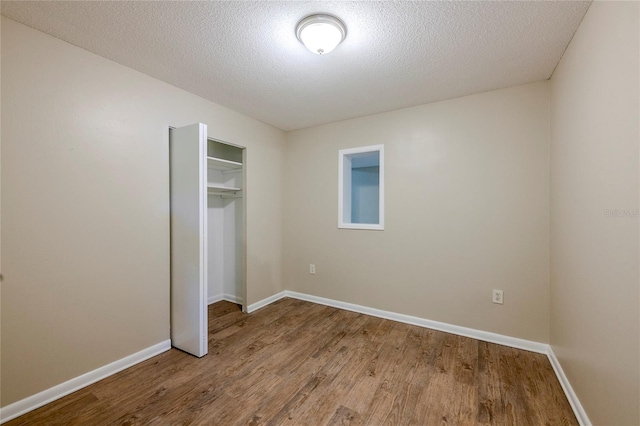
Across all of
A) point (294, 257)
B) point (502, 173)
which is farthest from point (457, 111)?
point (294, 257)

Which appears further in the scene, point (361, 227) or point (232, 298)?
point (232, 298)

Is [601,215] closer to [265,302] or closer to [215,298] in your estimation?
[265,302]

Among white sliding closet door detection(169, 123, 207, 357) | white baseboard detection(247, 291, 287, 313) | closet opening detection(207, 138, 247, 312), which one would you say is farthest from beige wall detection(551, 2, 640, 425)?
closet opening detection(207, 138, 247, 312)

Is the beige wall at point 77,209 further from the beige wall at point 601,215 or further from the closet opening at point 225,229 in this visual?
the beige wall at point 601,215

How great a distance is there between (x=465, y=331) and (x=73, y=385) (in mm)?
3272

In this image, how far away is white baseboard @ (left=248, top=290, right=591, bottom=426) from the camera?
5.45ft

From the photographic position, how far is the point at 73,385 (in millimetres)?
1784

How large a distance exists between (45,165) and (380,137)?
294cm

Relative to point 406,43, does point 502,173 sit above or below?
below

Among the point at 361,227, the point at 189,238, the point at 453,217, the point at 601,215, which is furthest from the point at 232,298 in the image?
the point at 601,215

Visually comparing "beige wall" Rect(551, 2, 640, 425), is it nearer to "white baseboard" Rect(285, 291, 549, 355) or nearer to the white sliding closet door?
"white baseboard" Rect(285, 291, 549, 355)

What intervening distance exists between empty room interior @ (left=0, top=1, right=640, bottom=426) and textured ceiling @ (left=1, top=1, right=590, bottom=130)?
2 cm

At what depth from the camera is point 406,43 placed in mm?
1776

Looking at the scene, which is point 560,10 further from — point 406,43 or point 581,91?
point 406,43
